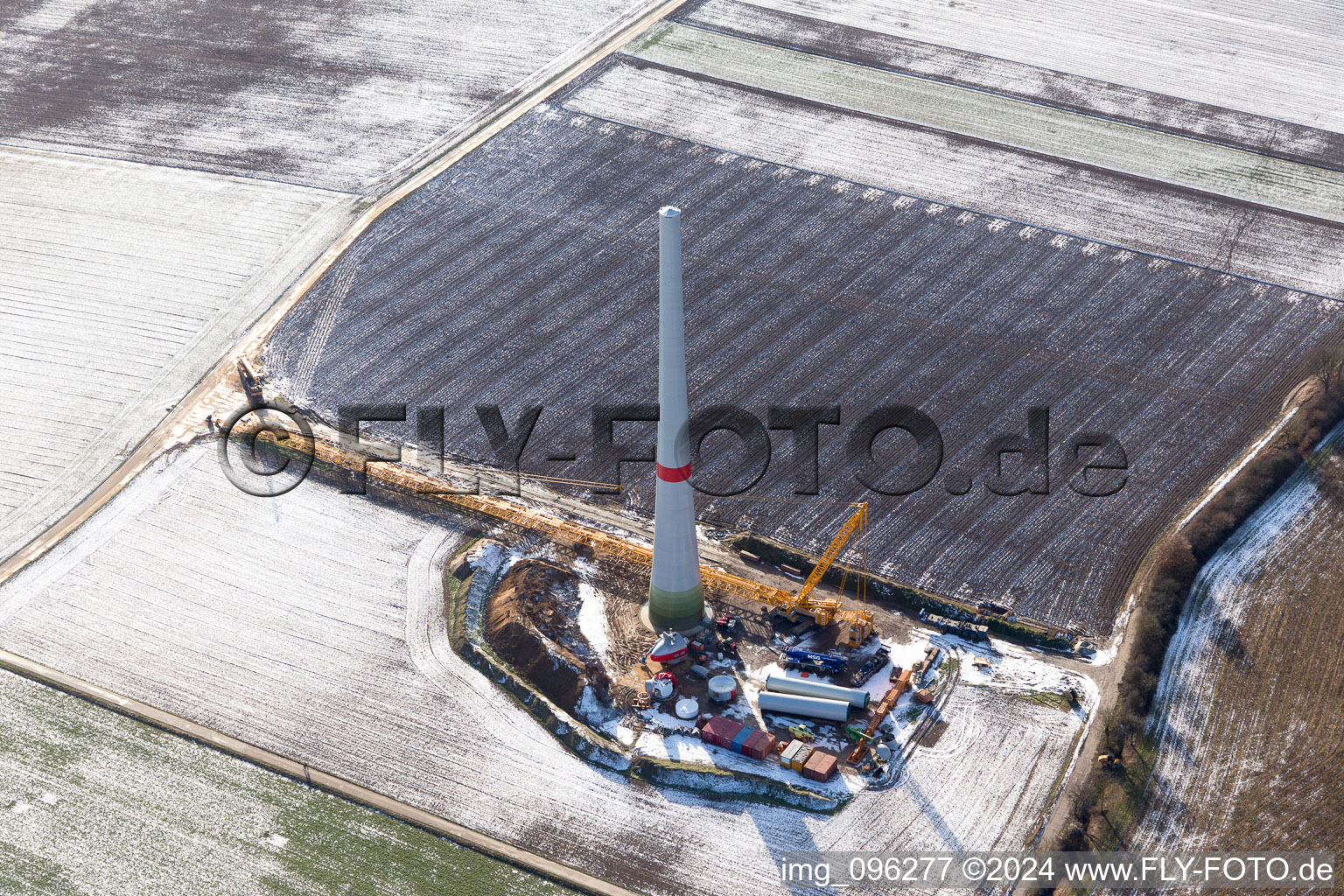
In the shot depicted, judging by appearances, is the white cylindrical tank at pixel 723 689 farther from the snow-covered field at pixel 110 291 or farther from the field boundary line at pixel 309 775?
the snow-covered field at pixel 110 291

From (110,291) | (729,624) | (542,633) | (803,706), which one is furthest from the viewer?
(110,291)

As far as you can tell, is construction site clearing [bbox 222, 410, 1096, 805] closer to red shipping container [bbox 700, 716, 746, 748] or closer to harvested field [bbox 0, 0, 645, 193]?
red shipping container [bbox 700, 716, 746, 748]

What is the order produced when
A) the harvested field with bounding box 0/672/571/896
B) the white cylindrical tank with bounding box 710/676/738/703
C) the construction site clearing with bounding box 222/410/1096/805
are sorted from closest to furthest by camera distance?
the harvested field with bounding box 0/672/571/896 < the construction site clearing with bounding box 222/410/1096/805 < the white cylindrical tank with bounding box 710/676/738/703

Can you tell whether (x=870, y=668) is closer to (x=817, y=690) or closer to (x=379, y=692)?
(x=817, y=690)

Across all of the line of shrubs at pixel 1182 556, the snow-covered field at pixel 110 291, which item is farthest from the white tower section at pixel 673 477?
the snow-covered field at pixel 110 291

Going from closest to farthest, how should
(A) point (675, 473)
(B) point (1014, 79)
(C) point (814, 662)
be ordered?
1. (A) point (675, 473)
2. (C) point (814, 662)
3. (B) point (1014, 79)

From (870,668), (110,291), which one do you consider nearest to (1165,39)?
(870,668)

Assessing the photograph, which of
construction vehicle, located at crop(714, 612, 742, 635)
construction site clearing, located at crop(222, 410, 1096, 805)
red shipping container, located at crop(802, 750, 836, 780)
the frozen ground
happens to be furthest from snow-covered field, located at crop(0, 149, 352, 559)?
red shipping container, located at crop(802, 750, 836, 780)
